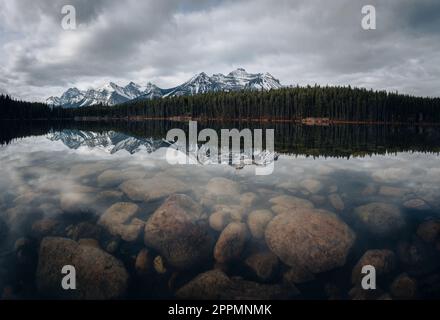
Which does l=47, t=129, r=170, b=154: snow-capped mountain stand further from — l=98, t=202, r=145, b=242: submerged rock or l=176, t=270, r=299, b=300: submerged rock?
l=176, t=270, r=299, b=300: submerged rock

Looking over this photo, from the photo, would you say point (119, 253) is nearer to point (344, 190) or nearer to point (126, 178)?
point (126, 178)

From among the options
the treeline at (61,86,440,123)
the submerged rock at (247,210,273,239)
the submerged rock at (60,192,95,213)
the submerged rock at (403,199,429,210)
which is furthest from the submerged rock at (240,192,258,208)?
the treeline at (61,86,440,123)

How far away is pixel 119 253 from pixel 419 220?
10.6 metres

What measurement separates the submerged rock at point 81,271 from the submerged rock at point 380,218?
8.37 metres

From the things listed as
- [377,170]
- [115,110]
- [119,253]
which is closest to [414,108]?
[377,170]

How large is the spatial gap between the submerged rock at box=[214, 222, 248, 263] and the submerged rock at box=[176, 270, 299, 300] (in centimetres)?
100

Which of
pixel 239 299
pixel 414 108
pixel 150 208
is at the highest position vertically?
pixel 414 108

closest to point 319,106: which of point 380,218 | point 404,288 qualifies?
point 380,218

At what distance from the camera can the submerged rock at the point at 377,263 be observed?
8.18m

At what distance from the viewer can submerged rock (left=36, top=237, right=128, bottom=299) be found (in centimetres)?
757

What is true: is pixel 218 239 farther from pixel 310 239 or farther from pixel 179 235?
pixel 310 239

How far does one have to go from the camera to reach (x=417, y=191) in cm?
1438

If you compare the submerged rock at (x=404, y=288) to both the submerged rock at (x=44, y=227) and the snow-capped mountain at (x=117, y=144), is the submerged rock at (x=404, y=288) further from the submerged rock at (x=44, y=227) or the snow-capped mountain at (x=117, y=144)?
the snow-capped mountain at (x=117, y=144)

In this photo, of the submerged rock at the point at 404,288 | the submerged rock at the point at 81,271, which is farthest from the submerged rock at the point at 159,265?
the submerged rock at the point at 404,288
